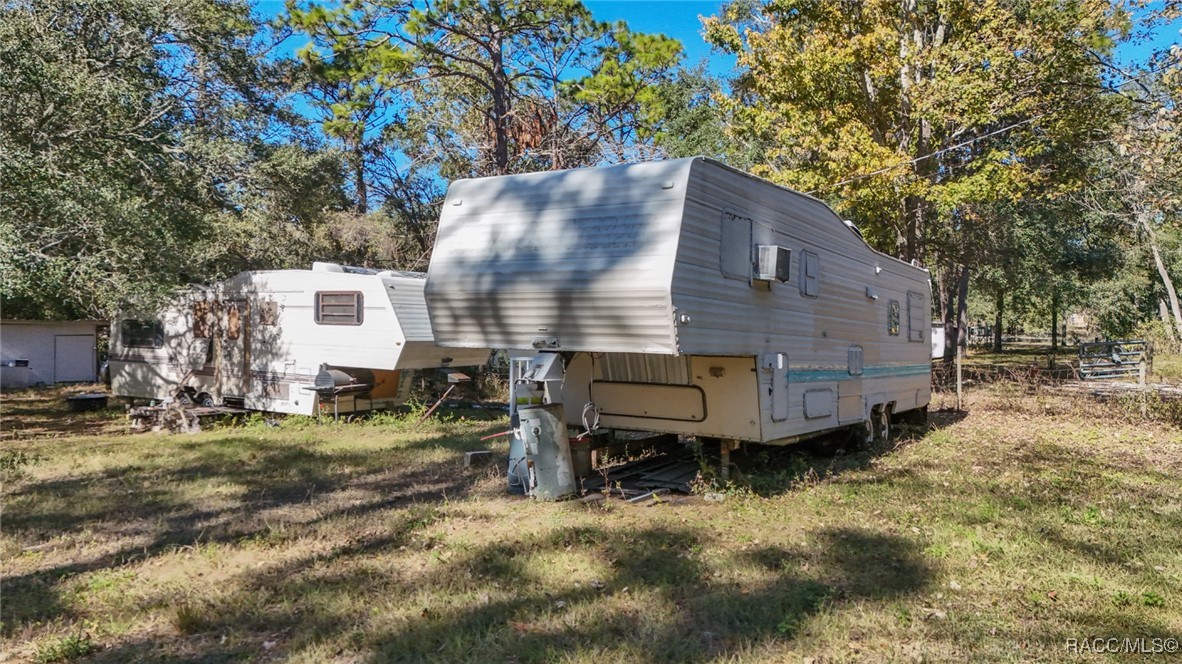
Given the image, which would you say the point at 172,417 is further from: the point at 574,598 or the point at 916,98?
the point at 916,98

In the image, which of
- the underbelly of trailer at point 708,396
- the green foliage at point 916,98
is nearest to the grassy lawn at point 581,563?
the underbelly of trailer at point 708,396

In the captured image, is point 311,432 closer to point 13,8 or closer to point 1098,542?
point 13,8

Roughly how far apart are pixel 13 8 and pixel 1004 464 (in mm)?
16662

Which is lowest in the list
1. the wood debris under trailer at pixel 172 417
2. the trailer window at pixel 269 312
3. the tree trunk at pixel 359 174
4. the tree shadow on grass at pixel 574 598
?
the tree shadow on grass at pixel 574 598

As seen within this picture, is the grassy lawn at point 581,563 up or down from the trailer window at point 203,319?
down

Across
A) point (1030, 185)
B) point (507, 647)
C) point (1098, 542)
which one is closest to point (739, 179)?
point (1098, 542)

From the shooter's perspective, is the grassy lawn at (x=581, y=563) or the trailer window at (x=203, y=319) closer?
the grassy lawn at (x=581, y=563)

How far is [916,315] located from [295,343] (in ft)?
35.2

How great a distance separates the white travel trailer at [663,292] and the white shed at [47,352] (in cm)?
2050

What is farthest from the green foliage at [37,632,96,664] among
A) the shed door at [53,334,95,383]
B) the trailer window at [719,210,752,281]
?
the shed door at [53,334,95,383]

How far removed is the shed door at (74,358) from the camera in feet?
74.9

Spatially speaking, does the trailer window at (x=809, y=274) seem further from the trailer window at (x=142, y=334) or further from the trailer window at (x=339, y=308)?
the trailer window at (x=142, y=334)

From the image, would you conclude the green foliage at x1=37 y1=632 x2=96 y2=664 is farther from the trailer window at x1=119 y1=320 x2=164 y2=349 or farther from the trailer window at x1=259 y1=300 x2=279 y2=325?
the trailer window at x1=119 y1=320 x2=164 y2=349

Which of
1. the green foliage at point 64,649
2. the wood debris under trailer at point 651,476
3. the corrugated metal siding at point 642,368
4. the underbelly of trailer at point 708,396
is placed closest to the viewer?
the green foliage at point 64,649
